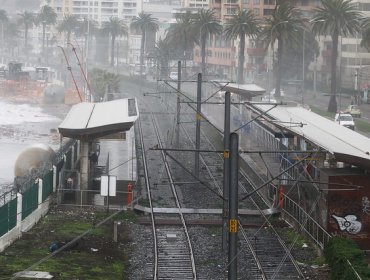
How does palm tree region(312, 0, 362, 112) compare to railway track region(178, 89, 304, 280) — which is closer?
railway track region(178, 89, 304, 280)

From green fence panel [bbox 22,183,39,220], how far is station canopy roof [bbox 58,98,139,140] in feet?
11.6

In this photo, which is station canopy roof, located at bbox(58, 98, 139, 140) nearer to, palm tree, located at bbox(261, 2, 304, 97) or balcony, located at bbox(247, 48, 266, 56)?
palm tree, located at bbox(261, 2, 304, 97)

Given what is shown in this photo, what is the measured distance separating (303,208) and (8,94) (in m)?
93.9

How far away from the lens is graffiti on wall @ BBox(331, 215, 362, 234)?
23219mm

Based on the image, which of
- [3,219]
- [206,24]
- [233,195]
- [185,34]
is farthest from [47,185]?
[185,34]

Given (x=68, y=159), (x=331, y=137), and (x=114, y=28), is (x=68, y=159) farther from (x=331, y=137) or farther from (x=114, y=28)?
(x=114, y=28)

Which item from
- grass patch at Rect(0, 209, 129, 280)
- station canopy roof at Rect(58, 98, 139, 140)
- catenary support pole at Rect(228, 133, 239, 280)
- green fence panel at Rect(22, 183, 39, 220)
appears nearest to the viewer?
catenary support pole at Rect(228, 133, 239, 280)

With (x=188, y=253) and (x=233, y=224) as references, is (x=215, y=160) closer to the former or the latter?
(x=188, y=253)

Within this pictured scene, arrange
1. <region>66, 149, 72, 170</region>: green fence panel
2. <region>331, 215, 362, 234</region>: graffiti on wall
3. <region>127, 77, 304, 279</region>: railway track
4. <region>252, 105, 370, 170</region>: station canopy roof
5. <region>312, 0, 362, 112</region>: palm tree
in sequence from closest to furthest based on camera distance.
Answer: <region>127, 77, 304, 279</region>: railway track → <region>252, 105, 370, 170</region>: station canopy roof → <region>331, 215, 362, 234</region>: graffiti on wall → <region>66, 149, 72, 170</region>: green fence panel → <region>312, 0, 362, 112</region>: palm tree

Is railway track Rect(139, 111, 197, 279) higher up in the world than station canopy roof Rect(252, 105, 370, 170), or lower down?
lower down

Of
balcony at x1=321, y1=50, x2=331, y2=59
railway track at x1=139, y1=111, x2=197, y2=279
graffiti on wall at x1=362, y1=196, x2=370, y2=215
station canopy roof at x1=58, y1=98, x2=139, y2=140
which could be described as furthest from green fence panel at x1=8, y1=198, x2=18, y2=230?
balcony at x1=321, y1=50, x2=331, y2=59

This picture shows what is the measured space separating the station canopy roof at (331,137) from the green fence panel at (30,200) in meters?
8.30

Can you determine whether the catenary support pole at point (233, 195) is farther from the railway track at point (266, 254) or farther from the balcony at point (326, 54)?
the balcony at point (326, 54)

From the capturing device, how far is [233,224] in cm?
1645
